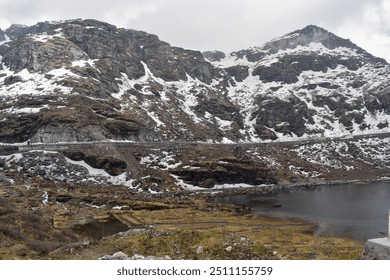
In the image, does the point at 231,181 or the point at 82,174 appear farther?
the point at 231,181

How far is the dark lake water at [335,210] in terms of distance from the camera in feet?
284

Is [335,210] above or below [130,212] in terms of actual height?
below

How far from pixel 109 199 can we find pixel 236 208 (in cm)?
3990

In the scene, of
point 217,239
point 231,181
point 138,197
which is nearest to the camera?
point 217,239

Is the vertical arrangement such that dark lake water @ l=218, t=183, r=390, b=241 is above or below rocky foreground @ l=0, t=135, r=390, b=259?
below

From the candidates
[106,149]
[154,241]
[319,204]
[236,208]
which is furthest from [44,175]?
[154,241]

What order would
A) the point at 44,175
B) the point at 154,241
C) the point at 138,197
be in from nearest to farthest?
the point at 154,241 < the point at 138,197 < the point at 44,175

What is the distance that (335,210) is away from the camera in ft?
389

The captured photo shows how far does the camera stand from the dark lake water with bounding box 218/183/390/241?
284ft

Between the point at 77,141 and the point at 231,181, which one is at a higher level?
the point at 77,141

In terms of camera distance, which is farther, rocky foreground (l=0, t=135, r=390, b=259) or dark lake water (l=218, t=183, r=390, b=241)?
dark lake water (l=218, t=183, r=390, b=241)
